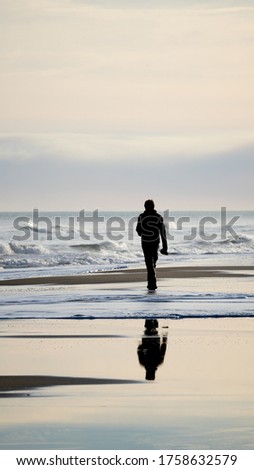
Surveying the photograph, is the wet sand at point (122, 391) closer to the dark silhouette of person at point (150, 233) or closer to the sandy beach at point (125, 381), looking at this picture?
the sandy beach at point (125, 381)

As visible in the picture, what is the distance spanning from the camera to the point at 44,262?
37.5 m

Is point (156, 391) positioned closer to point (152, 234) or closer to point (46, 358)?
point (46, 358)

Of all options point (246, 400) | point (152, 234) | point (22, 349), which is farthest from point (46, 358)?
point (152, 234)

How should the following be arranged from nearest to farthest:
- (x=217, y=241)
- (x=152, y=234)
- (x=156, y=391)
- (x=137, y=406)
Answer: (x=137, y=406), (x=156, y=391), (x=152, y=234), (x=217, y=241)

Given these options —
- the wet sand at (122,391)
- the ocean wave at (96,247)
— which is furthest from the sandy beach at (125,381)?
the ocean wave at (96,247)

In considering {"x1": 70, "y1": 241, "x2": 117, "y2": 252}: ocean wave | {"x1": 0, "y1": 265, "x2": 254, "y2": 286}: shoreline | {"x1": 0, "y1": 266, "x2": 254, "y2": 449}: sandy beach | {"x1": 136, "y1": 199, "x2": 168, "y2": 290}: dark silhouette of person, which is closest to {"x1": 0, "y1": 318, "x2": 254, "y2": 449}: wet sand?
{"x1": 0, "y1": 266, "x2": 254, "y2": 449}: sandy beach

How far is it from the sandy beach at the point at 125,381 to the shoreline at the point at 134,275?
→ 7.43m

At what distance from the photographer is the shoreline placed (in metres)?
26.1

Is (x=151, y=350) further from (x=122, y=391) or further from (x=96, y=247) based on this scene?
(x=96, y=247)

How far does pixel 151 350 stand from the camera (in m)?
12.7

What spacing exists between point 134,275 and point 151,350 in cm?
1564

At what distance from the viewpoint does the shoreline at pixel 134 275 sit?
26.1m
